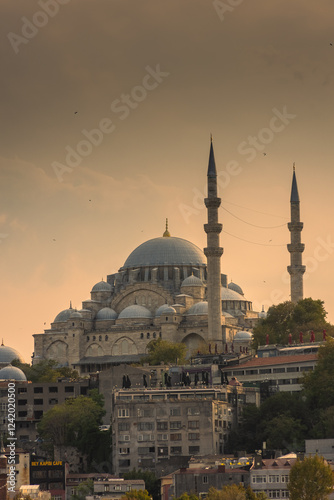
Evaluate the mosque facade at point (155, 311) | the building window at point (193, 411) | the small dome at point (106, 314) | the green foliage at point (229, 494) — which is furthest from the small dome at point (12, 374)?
the green foliage at point (229, 494)

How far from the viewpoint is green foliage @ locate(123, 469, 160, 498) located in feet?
261

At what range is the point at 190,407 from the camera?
87250mm

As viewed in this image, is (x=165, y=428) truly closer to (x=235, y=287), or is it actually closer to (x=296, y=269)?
(x=296, y=269)

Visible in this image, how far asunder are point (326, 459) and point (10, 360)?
142 feet

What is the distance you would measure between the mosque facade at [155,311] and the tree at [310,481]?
35276 millimetres

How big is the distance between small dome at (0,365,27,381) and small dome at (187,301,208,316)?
1501 cm

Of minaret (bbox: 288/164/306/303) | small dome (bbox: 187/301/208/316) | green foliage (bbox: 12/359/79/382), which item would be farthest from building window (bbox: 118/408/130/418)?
small dome (bbox: 187/301/208/316)

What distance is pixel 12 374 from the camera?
352ft

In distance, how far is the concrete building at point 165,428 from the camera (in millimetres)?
85500

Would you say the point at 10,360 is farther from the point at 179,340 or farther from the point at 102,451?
the point at 102,451

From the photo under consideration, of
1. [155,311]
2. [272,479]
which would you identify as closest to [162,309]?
[155,311]

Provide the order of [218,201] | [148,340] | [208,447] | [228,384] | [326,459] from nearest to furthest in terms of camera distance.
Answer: [326,459], [208,447], [228,384], [218,201], [148,340]

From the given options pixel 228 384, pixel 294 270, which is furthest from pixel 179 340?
pixel 228 384

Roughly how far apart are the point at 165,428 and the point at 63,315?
38.9 m
